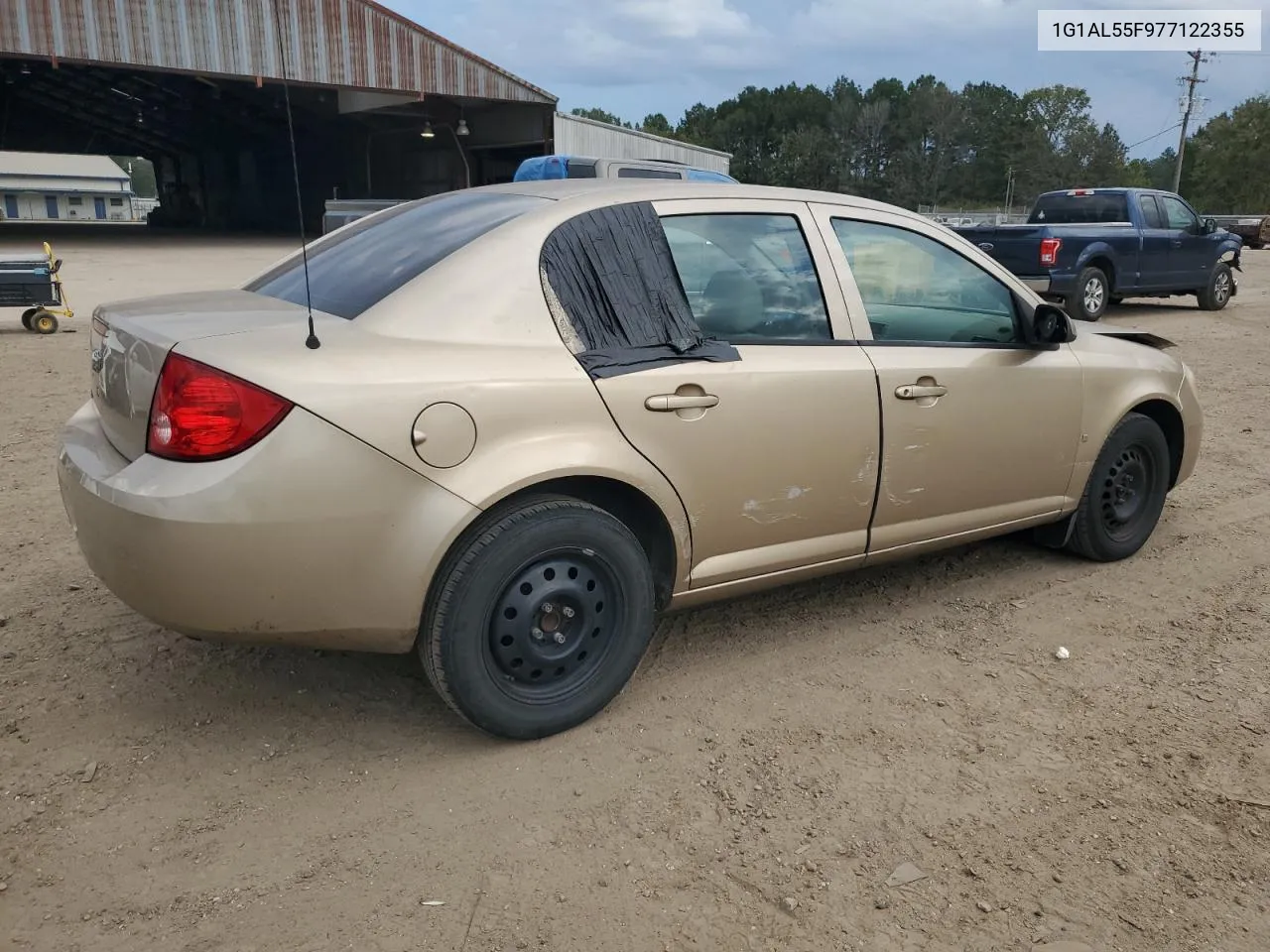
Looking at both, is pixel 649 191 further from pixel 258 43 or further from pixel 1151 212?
pixel 258 43

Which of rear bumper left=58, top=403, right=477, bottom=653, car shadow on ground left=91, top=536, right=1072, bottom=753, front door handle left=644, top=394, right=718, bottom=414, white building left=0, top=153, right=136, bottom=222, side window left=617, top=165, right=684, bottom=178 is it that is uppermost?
white building left=0, top=153, right=136, bottom=222

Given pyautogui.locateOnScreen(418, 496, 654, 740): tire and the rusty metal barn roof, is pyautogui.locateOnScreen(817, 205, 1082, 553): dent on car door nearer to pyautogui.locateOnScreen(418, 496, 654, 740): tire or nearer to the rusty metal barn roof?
pyautogui.locateOnScreen(418, 496, 654, 740): tire

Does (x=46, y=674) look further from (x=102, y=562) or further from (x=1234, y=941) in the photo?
(x=1234, y=941)

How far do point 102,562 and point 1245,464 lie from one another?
6.69m

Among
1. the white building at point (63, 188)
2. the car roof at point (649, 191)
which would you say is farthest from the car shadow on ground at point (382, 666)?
the white building at point (63, 188)

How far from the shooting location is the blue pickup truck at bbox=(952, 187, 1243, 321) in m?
13.2

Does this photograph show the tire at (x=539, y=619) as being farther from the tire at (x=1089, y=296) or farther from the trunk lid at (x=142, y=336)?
the tire at (x=1089, y=296)

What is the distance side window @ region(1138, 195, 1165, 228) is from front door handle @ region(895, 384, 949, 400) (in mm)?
12921

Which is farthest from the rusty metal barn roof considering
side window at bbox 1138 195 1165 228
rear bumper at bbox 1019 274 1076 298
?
side window at bbox 1138 195 1165 228

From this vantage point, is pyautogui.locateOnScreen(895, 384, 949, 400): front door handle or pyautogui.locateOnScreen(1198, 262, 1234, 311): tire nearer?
pyautogui.locateOnScreen(895, 384, 949, 400): front door handle

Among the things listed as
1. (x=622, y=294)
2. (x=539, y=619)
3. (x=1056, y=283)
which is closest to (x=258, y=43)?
(x=1056, y=283)

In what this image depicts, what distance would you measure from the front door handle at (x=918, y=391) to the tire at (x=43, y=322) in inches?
431

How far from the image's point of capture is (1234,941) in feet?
7.32

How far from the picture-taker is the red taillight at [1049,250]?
42.6 ft
